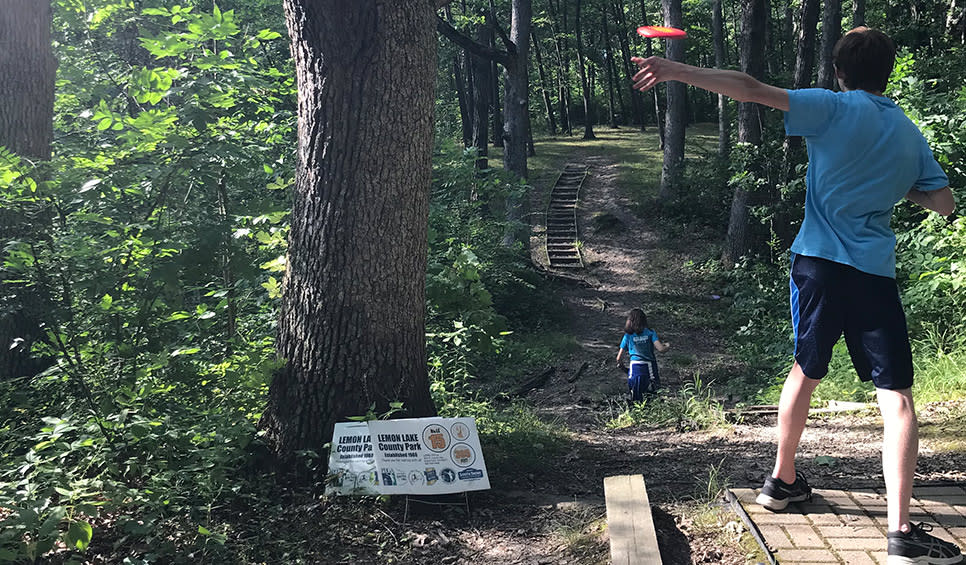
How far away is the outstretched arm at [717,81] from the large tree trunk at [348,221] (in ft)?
5.78

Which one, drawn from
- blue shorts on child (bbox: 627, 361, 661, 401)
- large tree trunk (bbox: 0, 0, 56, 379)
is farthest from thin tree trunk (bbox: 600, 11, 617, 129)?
large tree trunk (bbox: 0, 0, 56, 379)

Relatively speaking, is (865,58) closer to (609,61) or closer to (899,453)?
(899,453)

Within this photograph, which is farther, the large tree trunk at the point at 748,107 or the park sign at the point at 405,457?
the large tree trunk at the point at 748,107

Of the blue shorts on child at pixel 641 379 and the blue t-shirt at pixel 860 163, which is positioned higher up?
the blue t-shirt at pixel 860 163

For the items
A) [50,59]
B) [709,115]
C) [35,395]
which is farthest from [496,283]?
[709,115]

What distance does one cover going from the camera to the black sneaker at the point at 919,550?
2.79m

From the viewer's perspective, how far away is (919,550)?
280 centimetres

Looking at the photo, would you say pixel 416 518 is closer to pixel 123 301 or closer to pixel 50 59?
pixel 123 301

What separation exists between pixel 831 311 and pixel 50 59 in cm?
746

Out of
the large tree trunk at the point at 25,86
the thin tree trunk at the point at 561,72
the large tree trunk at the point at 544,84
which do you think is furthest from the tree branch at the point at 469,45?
the thin tree trunk at the point at 561,72

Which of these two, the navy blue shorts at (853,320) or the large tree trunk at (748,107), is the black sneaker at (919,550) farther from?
the large tree trunk at (748,107)

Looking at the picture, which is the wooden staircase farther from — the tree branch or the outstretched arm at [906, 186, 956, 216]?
the outstretched arm at [906, 186, 956, 216]

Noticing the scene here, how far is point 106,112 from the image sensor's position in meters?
4.68

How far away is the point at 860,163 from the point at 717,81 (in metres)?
0.70
